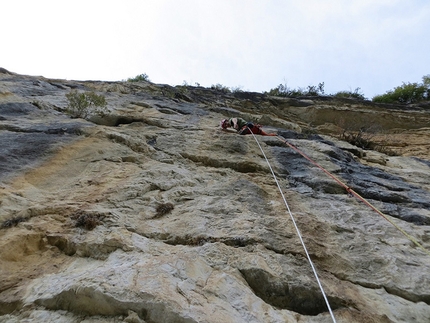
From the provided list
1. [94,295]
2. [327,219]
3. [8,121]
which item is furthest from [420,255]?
[8,121]

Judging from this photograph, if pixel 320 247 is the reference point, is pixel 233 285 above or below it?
below

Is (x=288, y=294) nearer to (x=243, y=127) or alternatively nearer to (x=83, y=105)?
(x=243, y=127)

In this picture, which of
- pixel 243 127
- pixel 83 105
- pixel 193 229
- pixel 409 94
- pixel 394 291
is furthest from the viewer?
pixel 409 94

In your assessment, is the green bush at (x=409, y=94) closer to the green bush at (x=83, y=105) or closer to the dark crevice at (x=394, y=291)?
the green bush at (x=83, y=105)

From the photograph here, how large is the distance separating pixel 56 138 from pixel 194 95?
8.81 metres

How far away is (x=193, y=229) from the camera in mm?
3619

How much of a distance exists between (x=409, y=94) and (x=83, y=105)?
17.9 m

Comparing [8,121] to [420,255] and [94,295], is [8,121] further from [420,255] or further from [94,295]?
[420,255]

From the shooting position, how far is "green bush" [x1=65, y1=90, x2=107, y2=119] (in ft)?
25.5

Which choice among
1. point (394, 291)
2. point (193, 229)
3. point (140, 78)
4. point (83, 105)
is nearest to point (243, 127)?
point (83, 105)

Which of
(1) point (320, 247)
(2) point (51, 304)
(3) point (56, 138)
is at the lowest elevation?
(2) point (51, 304)

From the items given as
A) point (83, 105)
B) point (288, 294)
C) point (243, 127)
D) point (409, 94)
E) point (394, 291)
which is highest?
point (409, 94)

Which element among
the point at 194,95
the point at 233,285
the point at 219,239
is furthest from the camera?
the point at 194,95

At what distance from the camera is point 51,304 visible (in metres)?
2.43
